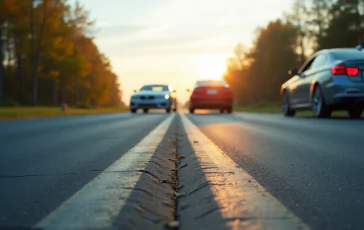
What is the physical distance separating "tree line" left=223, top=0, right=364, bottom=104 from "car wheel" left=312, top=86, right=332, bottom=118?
124ft

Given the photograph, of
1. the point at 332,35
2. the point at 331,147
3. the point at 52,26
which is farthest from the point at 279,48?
the point at 331,147

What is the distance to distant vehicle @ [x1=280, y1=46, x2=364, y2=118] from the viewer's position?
9133 millimetres

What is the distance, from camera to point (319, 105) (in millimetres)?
10180

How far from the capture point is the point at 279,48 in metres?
56.7

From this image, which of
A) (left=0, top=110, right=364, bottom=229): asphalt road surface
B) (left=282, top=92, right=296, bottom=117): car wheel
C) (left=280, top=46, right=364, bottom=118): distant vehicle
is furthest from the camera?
(left=282, top=92, right=296, bottom=117): car wheel

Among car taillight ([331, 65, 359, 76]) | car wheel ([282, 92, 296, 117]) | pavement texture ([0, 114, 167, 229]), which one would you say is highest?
car taillight ([331, 65, 359, 76])

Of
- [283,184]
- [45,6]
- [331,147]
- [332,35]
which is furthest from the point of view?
[332,35]

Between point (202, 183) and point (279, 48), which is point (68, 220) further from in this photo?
point (279, 48)

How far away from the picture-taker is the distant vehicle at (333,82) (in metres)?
9.13

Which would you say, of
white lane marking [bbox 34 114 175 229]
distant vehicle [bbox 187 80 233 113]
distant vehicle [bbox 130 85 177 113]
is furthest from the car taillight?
distant vehicle [bbox 130 85 177 113]

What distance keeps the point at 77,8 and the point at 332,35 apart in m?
26.7

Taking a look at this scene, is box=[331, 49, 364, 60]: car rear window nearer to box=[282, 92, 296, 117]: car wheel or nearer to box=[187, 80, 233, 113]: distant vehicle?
box=[282, 92, 296, 117]: car wheel

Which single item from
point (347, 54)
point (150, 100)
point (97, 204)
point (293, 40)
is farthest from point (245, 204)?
point (293, 40)

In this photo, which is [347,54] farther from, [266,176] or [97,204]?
[97,204]
